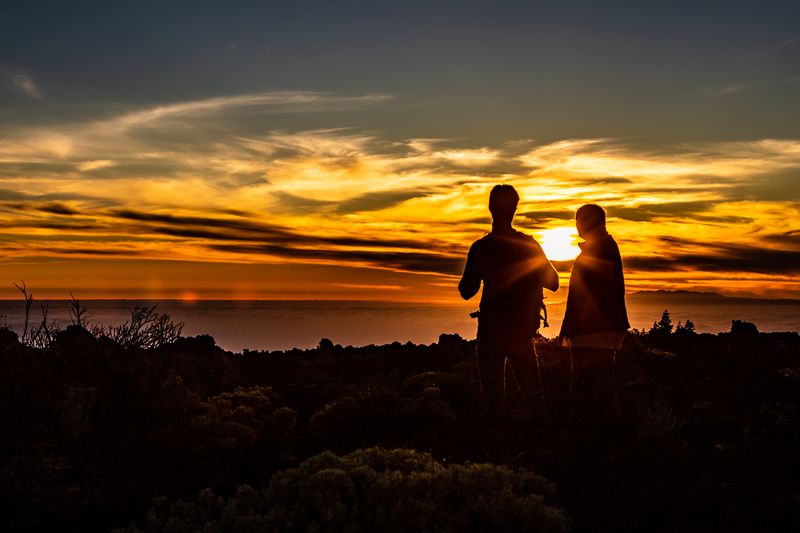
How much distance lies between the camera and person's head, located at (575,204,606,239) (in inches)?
372

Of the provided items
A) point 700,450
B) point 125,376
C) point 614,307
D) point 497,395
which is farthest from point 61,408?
point 700,450

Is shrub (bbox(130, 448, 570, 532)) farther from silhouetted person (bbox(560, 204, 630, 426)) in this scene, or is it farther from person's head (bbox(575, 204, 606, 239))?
person's head (bbox(575, 204, 606, 239))

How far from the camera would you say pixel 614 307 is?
941 cm

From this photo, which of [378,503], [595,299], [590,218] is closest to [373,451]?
[378,503]

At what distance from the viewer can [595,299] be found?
939 centimetres

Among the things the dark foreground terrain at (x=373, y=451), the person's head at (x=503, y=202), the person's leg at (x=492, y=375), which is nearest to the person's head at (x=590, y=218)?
the person's head at (x=503, y=202)

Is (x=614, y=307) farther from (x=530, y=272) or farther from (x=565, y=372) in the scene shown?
(x=565, y=372)

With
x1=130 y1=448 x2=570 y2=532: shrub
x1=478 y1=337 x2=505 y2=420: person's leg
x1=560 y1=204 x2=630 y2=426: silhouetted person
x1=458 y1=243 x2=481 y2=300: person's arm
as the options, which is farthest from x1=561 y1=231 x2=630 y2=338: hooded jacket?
x1=130 y1=448 x2=570 y2=532: shrub

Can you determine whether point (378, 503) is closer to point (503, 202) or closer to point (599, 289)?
point (503, 202)

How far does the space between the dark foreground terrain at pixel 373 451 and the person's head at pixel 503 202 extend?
8.70 ft

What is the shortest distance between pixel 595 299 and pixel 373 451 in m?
3.55

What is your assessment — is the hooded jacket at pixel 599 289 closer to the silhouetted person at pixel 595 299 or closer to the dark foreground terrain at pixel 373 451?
the silhouetted person at pixel 595 299

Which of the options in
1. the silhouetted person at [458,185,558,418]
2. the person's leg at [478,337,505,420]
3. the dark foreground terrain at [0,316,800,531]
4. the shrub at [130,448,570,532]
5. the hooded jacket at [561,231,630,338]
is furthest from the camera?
the hooded jacket at [561,231,630,338]

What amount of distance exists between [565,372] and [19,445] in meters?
9.17
